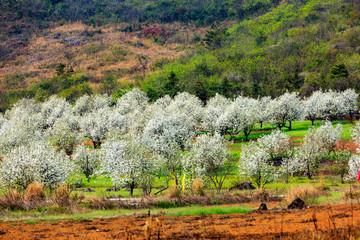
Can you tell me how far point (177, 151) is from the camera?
132 ft

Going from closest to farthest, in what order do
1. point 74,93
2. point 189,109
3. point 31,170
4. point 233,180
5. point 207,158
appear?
1. point 31,170
2. point 207,158
3. point 233,180
4. point 189,109
5. point 74,93

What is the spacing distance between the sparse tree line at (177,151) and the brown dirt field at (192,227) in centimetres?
1419

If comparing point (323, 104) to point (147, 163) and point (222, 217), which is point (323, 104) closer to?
point (147, 163)

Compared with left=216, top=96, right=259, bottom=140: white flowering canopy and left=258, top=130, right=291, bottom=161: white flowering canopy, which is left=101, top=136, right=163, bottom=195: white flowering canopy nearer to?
left=258, top=130, right=291, bottom=161: white flowering canopy

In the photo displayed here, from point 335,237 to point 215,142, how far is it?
30.8 meters

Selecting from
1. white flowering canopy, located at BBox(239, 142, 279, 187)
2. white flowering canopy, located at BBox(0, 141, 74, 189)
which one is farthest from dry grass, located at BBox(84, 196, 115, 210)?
white flowering canopy, located at BBox(239, 142, 279, 187)

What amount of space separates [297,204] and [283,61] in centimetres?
12562

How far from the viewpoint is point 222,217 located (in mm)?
17688

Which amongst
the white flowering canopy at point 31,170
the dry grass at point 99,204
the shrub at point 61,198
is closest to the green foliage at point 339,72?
the white flowering canopy at point 31,170

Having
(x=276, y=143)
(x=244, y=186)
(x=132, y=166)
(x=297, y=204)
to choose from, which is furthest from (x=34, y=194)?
(x=276, y=143)

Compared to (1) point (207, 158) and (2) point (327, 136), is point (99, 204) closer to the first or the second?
(1) point (207, 158)

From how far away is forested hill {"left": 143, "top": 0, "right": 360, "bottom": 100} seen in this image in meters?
110

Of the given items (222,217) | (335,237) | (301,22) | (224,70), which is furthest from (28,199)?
(301,22)

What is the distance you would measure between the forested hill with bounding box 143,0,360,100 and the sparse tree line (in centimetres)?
2187
